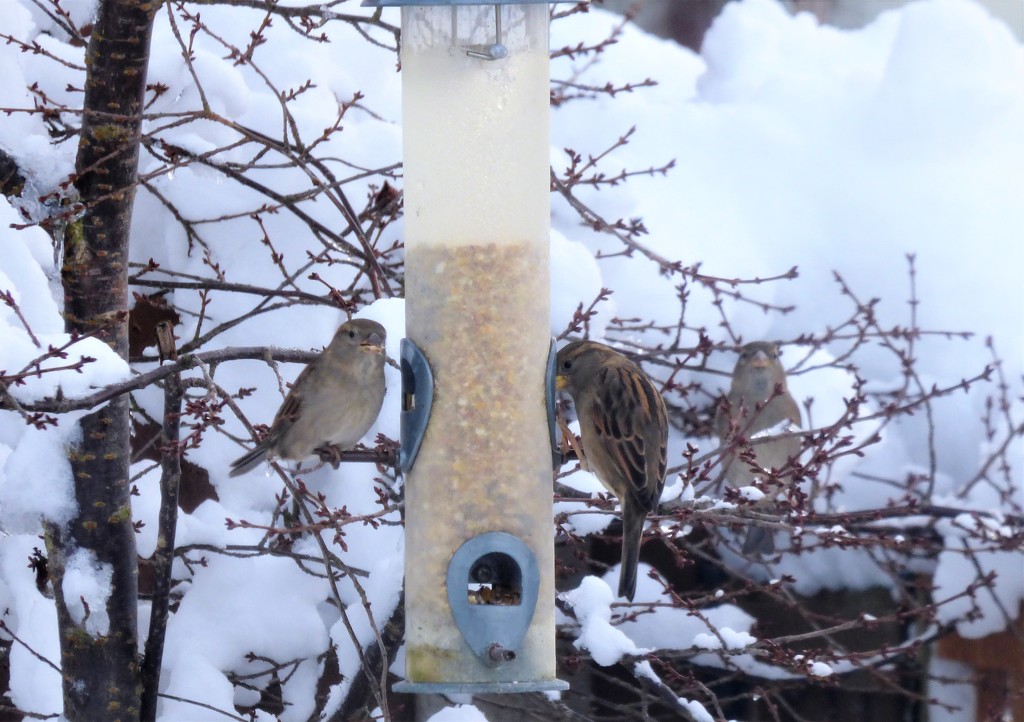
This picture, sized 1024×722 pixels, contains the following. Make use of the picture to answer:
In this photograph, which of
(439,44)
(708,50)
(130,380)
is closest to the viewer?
(130,380)

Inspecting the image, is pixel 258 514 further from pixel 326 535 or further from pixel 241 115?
pixel 241 115

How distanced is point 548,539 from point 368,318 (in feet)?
2.85

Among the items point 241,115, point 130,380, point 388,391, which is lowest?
point 130,380

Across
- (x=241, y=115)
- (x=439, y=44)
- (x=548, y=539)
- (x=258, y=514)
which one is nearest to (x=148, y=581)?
(x=258, y=514)

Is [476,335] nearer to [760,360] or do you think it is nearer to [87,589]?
[87,589]

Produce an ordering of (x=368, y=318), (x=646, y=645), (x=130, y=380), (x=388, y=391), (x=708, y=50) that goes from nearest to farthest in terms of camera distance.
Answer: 1. (x=130, y=380)
2. (x=368, y=318)
3. (x=388, y=391)
4. (x=646, y=645)
5. (x=708, y=50)

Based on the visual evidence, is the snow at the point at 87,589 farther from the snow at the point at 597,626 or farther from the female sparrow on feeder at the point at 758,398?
the female sparrow on feeder at the point at 758,398

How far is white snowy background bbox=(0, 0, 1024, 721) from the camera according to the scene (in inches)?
142

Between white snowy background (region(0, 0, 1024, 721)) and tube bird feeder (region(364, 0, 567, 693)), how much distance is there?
0.65m

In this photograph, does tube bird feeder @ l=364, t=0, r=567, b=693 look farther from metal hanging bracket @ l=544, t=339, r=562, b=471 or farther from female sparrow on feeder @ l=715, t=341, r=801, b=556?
female sparrow on feeder @ l=715, t=341, r=801, b=556

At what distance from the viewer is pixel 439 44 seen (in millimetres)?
2916

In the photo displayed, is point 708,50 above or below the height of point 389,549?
above

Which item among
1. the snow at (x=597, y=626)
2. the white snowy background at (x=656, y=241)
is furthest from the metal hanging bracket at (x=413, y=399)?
the snow at (x=597, y=626)

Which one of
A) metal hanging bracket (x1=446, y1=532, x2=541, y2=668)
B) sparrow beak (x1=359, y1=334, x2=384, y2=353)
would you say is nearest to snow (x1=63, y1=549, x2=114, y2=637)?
sparrow beak (x1=359, y1=334, x2=384, y2=353)
